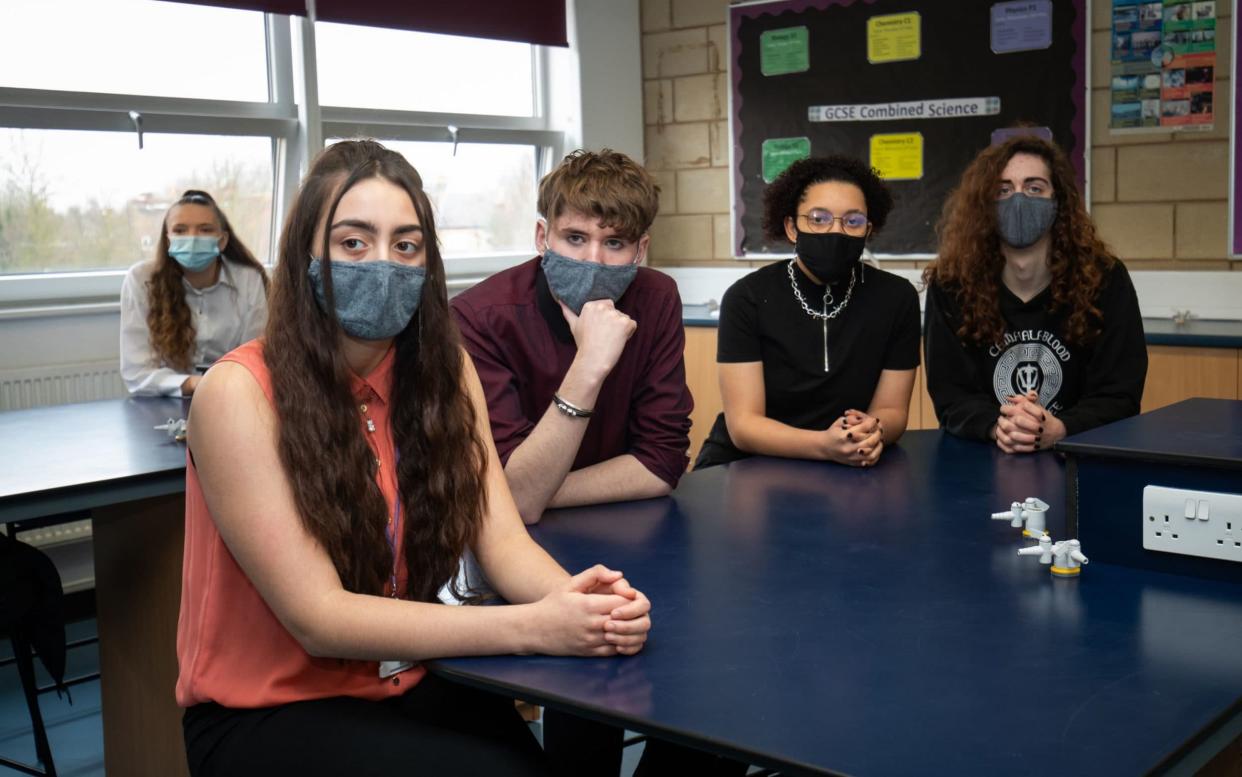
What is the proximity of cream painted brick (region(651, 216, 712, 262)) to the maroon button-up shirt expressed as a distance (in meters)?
3.15

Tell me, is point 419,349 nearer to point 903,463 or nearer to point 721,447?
point 903,463

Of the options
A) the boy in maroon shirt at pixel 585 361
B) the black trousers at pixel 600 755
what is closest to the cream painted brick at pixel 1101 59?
the boy in maroon shirt at pixel 585 361

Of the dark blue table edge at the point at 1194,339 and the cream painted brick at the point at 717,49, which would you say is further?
the cream painted brick at the point at 717,49

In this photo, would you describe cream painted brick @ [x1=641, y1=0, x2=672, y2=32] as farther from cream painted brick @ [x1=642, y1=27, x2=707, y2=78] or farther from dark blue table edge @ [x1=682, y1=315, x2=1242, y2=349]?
dark blue table edge @ [x1=682, y1=315, x2=1242, y2=349]

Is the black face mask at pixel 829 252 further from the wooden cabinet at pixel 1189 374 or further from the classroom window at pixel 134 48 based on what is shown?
the classroom window at pixel 134 48

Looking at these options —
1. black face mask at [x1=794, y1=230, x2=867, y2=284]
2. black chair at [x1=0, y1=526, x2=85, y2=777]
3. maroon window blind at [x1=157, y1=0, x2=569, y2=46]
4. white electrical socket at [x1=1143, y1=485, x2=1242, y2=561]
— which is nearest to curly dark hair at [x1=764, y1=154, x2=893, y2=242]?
black face mask at [x1=794, y1=230, x2=867, y2=284]

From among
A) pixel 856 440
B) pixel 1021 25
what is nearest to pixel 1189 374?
pixel 1021 25

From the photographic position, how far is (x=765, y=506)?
2008mm

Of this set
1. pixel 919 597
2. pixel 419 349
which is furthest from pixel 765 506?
pixel 419 349

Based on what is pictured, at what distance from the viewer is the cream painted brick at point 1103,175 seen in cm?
427

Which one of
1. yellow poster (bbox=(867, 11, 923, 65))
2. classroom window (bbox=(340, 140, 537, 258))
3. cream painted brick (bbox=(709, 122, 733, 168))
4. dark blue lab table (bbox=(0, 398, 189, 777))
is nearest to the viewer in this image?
dark blue lab table (bbox=(0, 398, 189, 777))

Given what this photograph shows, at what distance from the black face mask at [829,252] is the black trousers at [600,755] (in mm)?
1090

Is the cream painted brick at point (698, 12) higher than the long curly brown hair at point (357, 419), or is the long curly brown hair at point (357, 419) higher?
the cream painted brick at point (698, 12)

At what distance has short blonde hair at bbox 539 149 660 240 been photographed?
6.64 ft
